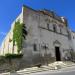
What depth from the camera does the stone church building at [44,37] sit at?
73.9ft

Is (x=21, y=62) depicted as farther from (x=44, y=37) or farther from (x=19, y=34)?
(x=44, y=37)

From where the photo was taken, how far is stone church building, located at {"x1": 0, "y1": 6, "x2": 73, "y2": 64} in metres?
22.5

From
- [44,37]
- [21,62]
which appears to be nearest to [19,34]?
[21,62]

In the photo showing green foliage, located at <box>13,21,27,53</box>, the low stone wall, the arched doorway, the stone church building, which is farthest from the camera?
the arched doorway

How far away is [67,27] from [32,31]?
10262mm

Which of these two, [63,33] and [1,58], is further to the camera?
[63,33]

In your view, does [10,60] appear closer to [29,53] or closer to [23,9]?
[29,53]

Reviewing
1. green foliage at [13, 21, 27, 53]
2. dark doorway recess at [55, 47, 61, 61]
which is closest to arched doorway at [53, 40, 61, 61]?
dark doorway recess at [55, 47, 61, 61]

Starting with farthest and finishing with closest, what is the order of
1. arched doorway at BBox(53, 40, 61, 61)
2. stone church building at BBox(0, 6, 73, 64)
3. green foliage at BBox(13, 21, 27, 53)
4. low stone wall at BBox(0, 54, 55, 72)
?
arched doorway at BBox(53, 40, 61, 61), stone church building at BBox(0, 6, 73, 64), green foliage at BBox(13, 21, 27, 53), low stone wall at BBox(0, 54, 55, 72)

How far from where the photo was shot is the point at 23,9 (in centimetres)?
2309

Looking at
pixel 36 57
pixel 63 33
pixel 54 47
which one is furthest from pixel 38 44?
pixel 63 33

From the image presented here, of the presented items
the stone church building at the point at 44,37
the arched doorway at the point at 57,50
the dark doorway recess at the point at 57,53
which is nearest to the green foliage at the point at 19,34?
the stone church building at the point at 44,37

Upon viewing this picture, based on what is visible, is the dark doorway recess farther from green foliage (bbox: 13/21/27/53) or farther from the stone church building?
green foliage (bbox: 13/21/27/53)

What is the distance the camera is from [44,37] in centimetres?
2497
